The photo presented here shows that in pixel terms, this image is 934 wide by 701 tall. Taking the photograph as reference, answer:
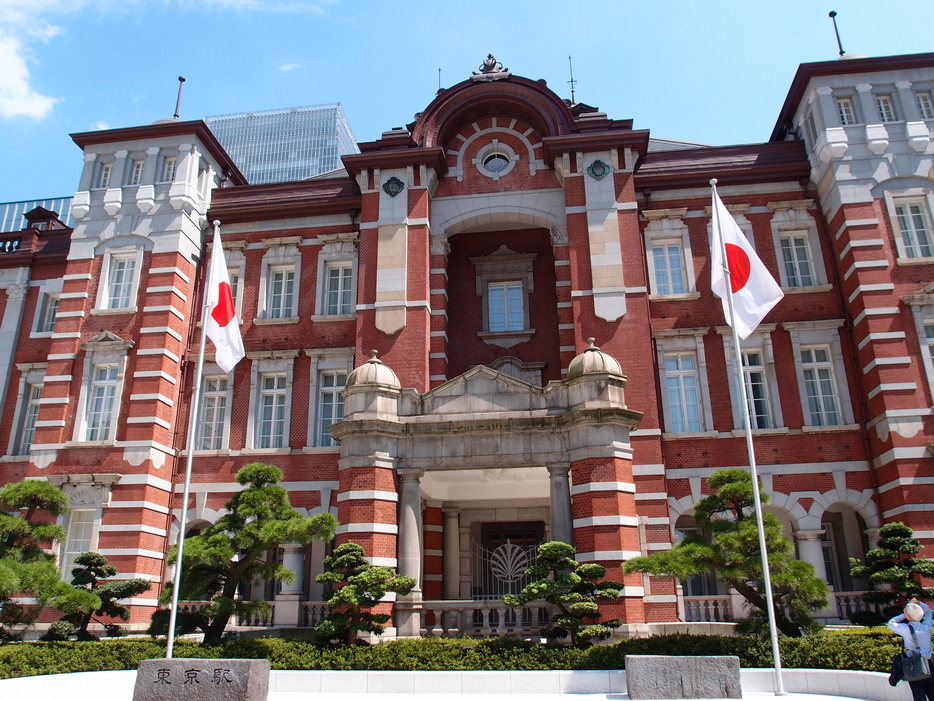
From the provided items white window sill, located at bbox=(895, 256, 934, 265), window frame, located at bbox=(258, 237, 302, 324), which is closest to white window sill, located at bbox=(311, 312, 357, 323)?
window frame, located at bbox=(258, 237, 302, 324)

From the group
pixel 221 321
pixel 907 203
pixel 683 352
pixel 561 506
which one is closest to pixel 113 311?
pixel 221 321

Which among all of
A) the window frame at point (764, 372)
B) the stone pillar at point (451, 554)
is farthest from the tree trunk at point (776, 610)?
the stone pillar at point (451, 554)

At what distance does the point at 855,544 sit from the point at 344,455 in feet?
45.9

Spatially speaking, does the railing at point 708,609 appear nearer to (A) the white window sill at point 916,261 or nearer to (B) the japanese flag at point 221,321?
(A) the white window sill at point 916,261

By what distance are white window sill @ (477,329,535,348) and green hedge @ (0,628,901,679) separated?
34.7 ft

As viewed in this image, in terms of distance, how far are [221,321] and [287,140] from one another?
8923 cm

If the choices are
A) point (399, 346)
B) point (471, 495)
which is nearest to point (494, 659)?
point (471, 495)

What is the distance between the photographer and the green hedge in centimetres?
1271

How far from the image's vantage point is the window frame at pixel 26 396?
23406 millimetres

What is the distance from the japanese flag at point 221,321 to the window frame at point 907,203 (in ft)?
55.7

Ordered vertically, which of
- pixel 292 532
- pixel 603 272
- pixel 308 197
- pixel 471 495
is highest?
pixel 308 197

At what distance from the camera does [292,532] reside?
50.0 feet

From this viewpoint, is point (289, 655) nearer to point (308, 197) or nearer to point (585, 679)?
point (585, 679)

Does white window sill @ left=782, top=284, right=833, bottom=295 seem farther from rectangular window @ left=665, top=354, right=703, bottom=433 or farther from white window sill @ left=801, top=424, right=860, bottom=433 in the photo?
white window sill @ left=801, top=424, right=860, bottom=433
